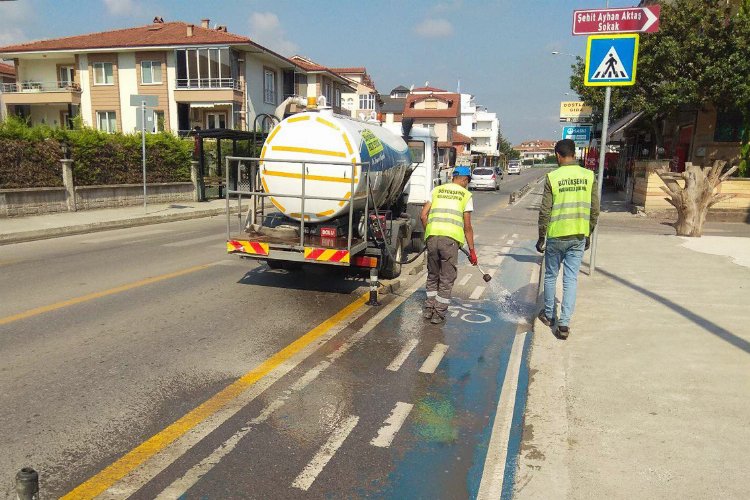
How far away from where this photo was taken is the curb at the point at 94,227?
1289 centimetres

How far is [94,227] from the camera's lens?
590 inches

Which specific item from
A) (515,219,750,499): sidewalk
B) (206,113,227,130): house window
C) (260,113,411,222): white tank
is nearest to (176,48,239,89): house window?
(206,113,227,130): house window

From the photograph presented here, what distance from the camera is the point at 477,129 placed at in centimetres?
12569

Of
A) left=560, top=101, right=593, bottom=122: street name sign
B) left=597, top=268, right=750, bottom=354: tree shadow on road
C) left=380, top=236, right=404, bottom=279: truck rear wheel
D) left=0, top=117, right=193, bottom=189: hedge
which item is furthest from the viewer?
left=560, top=101, right=593, bottom=122: street name sign

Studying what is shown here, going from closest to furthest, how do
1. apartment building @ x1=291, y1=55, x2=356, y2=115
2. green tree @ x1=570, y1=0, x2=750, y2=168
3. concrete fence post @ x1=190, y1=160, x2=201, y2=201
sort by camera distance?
green tree @ x1=570, y1=0, x2=750, y2=168
concrete fence post @ x1=190, y1=160, x2=201, y2=201
apartment building @ x1=291, y1=55, x2=356, y2=115

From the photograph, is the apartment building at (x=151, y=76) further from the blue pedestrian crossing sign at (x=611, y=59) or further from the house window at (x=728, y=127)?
the blue pedestrian crossing sign at (x=611, y=59)

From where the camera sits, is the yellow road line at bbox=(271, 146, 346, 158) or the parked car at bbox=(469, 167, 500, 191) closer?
the yellow road line at bbox=(271, 146, 346, 158)

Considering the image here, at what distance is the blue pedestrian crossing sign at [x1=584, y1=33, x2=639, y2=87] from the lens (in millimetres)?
8211

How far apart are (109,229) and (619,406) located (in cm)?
1447

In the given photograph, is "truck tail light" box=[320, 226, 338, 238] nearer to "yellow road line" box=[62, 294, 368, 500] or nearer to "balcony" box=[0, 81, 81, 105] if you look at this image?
"yellow road line" box=[62, 294, 368, 500]

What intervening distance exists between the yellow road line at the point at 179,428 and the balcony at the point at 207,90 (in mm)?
33171

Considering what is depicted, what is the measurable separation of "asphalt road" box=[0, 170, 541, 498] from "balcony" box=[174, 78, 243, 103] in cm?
2931

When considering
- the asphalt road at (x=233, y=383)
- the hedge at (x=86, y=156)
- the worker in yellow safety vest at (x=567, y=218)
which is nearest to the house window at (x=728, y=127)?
the asphalt road at (x=233, y=383)

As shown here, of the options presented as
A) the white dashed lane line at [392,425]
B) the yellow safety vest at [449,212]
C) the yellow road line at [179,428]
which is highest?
the yellow safety vest at [449,212]
